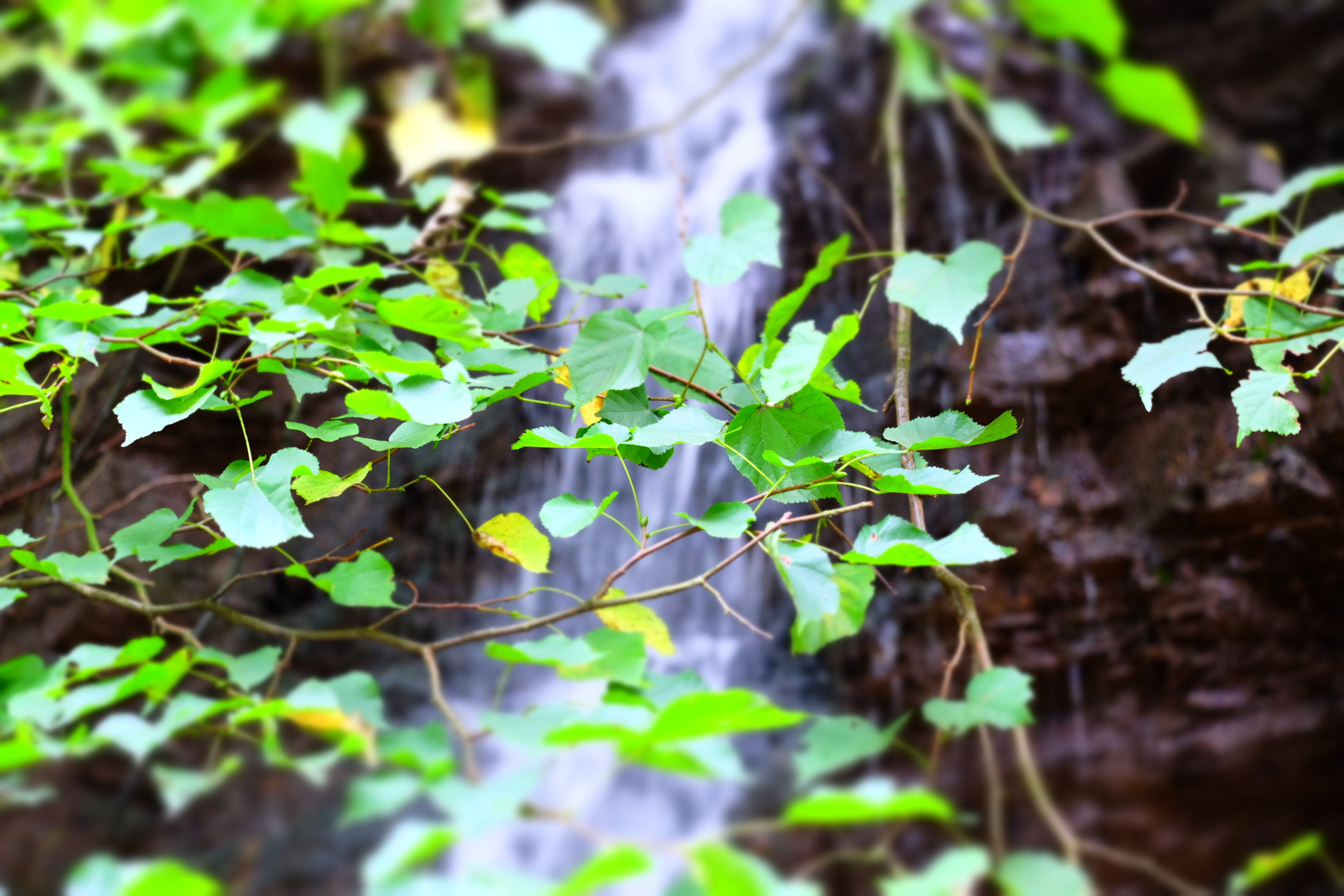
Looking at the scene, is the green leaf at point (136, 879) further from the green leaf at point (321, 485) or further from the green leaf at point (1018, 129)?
the green leaf at point (1018, 129)

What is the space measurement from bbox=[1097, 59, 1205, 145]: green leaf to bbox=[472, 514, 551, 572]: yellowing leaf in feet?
5.54

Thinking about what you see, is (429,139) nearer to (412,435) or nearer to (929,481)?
(412,435)

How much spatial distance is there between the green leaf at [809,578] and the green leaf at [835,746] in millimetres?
99

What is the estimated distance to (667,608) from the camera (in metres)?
1.33

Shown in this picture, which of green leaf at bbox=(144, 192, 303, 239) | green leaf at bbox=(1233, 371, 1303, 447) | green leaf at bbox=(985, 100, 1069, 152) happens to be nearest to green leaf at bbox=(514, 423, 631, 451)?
green leaf at bbox=(144, 192, 303, 239)

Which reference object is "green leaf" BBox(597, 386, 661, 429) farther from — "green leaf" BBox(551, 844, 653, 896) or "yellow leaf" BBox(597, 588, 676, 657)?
"green leaf" BBox(551, 844, 653, 896)

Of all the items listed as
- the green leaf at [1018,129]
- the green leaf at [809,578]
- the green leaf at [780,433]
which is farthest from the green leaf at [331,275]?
the green leaf at [1018,129]

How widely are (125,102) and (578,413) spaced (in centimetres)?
182

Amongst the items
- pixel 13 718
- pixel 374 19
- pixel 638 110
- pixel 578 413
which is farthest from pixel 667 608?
pixel 374 19

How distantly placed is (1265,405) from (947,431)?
1.23 ft

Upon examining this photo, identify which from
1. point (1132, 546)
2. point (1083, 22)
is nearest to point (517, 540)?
point (1132, 546)

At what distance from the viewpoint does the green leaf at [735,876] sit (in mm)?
519

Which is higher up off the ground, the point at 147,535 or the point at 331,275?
the point at 331,275

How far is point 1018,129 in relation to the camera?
177 cm
